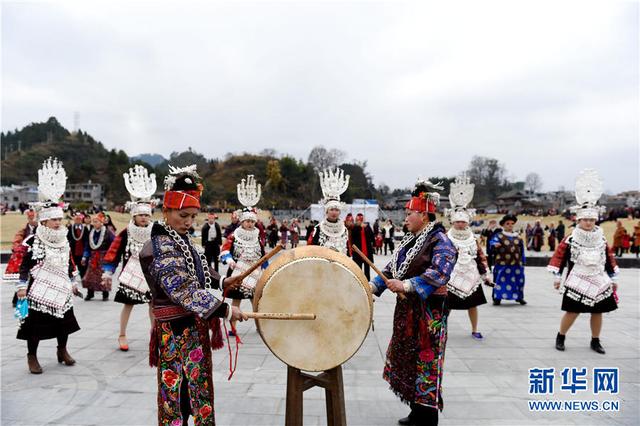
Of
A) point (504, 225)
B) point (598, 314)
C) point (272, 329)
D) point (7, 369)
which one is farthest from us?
point (504, 225)

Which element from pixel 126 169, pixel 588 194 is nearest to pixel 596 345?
pixel 588 194

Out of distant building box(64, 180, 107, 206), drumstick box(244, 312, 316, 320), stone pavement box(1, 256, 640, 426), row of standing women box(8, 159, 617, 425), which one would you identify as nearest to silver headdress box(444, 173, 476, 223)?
row of standing women box(8, 159, 617, 425)

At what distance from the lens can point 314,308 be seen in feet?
8.04

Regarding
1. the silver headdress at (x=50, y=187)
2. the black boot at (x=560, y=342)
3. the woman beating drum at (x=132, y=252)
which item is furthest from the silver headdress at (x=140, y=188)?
the black boot at (x=560, y=342)

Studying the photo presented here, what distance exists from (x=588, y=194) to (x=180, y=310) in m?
5.06

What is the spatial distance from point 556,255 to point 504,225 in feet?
8.46

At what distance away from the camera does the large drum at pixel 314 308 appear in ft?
7.96

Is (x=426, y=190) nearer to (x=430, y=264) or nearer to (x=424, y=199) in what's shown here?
(x=424, y=199)

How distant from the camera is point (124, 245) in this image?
5121mm

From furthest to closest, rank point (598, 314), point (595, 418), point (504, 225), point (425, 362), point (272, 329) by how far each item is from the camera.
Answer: point (504, 225) → point (598, 314) → point (595, 418) → point (425, 362) → point (272, 329)

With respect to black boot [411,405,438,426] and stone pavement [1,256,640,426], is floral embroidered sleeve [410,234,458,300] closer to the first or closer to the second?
black boot [411,405,438,426]

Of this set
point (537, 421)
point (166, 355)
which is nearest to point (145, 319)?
point (166, 355)

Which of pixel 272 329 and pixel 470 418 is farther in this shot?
pixel 470 418

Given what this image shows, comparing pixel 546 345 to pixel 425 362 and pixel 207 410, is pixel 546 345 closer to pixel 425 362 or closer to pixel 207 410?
pixel 425 362
